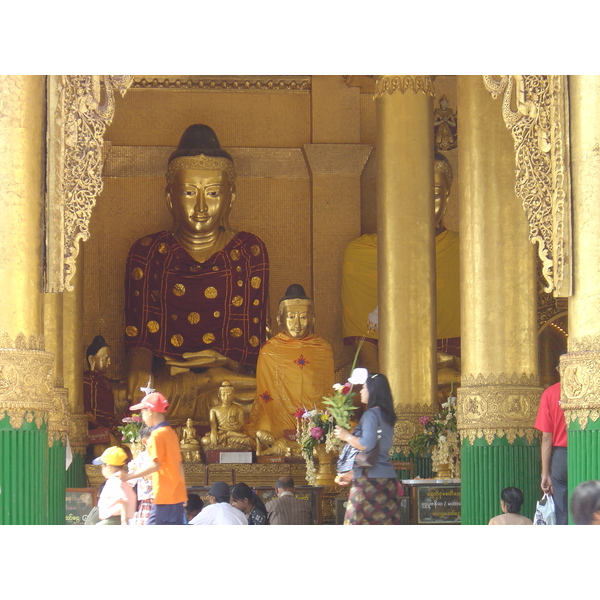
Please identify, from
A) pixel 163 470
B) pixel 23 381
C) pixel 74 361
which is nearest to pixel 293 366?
pixel 74 361

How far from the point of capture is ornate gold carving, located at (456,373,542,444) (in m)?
7.45

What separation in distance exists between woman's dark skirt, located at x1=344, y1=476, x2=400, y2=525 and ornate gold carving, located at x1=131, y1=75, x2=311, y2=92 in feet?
26.9

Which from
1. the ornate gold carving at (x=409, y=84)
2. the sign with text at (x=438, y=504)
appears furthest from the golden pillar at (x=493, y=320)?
the ornate gold carving at (x=409, y=84)

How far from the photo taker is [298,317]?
38.2 feet

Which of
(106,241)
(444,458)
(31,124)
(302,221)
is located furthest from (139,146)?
(31,124)

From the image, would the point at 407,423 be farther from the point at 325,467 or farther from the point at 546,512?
the point at 546,512

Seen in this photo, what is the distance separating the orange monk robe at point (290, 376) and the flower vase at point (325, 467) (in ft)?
7.12

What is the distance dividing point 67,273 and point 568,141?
252 cm

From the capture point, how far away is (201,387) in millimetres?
12000

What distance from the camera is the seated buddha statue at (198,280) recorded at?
12.5 m

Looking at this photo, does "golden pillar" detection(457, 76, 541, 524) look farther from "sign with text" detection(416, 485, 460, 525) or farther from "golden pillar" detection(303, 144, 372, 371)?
"golden pillar" detection(303, 144, 372, 371)
